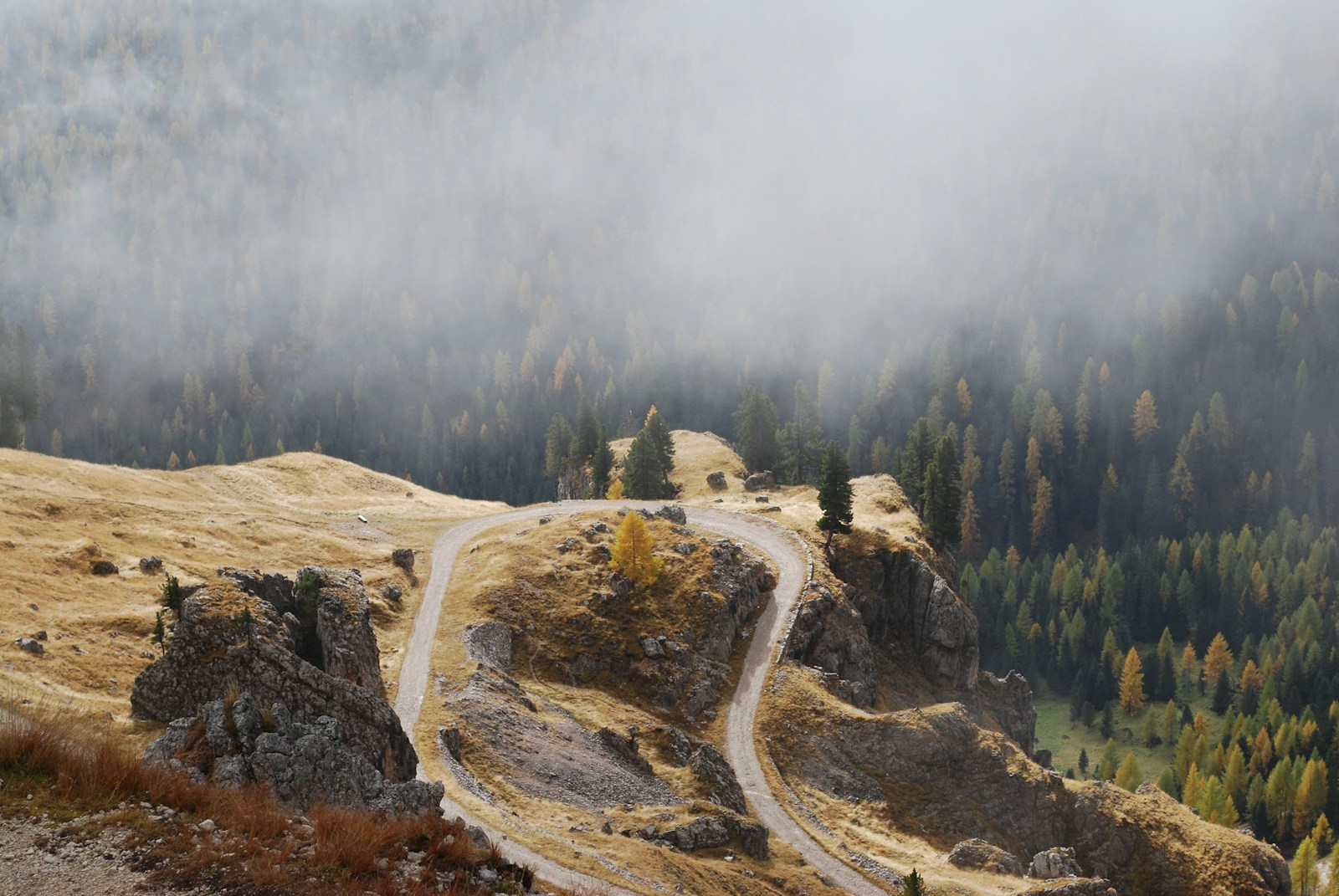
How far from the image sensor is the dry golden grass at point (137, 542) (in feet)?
169

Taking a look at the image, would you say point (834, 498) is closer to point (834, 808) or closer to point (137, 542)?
point (834, 808)

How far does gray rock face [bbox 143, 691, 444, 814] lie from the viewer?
33.4m

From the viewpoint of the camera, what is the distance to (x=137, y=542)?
78.6 metres

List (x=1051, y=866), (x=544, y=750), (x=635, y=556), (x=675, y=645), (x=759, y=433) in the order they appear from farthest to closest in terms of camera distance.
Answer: (x=759, y=433), (x=635, y=556), (x=675, y=645), (x=1051, y=866), (x=544, y=750)

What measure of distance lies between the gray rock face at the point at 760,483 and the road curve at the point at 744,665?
3261cm

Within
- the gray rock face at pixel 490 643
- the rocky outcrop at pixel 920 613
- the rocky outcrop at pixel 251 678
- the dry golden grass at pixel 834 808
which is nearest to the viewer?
the rocky outcrop at pixel 251 678

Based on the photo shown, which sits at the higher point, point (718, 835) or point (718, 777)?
point (718, 777)

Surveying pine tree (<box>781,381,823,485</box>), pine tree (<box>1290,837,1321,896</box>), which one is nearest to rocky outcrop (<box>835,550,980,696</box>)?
Answer: pine tree (<box>781,381,823,485</box>)

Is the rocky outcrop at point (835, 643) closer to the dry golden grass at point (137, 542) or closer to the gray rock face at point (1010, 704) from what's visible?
the gray rock face at point (1010, 704)

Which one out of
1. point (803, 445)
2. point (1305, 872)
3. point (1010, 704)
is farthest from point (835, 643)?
point (1305, 872)

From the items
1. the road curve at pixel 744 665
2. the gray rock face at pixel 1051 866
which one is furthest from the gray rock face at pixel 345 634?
the gray rock face at pixel 1051 866

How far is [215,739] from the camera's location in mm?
34500

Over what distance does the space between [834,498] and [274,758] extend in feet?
276

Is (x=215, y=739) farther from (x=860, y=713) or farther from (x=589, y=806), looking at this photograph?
(x=860, y=713)
